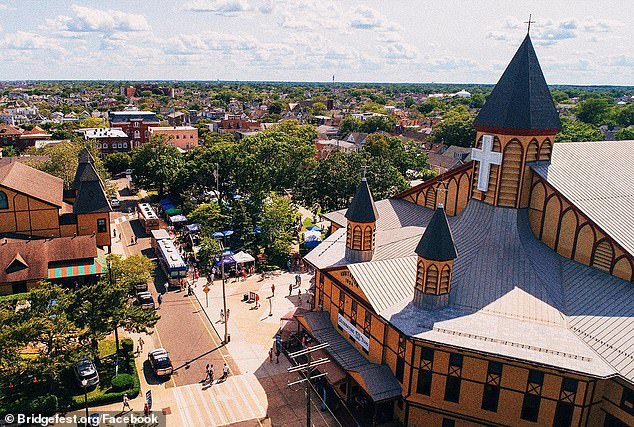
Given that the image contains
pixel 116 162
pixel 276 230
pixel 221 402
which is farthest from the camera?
pixel 116 162

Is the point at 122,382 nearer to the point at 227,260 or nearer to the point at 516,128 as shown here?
the point at 227,260

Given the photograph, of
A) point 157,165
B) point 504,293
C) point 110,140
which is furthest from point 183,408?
point 110,140

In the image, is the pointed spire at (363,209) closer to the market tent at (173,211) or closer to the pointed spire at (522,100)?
the pointed spire at (522,100)

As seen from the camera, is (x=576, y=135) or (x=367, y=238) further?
(x=576, y=135)

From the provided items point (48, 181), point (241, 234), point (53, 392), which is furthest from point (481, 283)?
point (48, 181)

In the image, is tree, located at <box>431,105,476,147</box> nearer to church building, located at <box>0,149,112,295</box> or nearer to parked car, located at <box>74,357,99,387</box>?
church building, located at <box>0,149,112,295</box>

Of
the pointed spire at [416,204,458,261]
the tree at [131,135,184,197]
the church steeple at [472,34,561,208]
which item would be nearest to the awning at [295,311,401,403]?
the pointed spire at [416,204,458,261]

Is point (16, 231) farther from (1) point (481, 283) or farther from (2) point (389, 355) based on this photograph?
(1) point (481, 283)
